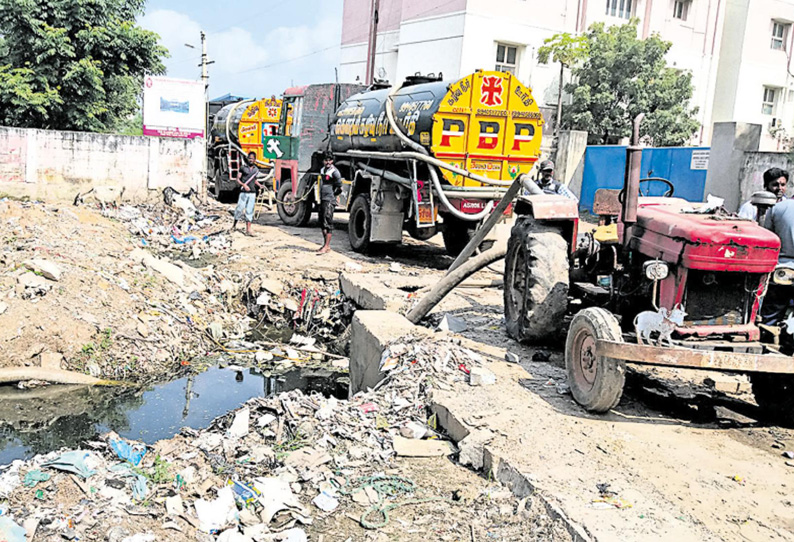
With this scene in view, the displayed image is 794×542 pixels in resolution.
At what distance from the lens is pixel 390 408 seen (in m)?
5.07

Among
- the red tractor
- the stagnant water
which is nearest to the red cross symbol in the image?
the red tractor

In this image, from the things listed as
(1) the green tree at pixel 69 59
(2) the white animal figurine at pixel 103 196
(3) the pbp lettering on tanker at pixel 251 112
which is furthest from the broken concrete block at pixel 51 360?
(1) the green tree at pixel 69 59

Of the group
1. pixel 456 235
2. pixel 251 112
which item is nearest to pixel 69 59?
pixel 251 112

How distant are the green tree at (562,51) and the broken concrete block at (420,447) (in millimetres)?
19509

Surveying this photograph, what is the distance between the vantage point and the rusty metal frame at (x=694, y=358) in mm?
4270

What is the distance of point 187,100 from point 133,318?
12.4 metres

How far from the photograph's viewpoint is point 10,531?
3219mm

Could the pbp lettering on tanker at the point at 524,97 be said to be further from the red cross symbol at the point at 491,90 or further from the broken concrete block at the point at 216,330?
the broken concrete block at the point at 216,330

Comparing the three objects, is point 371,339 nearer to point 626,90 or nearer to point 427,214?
point 427,214

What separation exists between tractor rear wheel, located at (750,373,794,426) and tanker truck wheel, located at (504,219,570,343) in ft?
5.11

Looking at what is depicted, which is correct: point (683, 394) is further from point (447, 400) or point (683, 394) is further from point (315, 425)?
point (315, 425)

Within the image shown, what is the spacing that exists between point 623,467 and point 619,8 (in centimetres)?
2492

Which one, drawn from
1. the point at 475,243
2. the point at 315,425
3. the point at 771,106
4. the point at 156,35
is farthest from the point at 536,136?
the point at 771,106

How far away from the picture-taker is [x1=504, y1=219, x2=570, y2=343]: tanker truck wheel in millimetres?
5836
